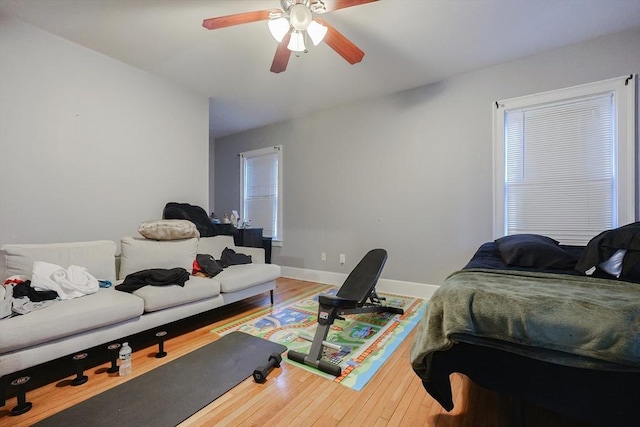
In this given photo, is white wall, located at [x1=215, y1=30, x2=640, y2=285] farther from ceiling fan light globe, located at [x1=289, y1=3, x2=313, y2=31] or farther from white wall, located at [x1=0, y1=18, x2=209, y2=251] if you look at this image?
ceiling fan light globe, located at [x1=289, y1=3, x2=313, y2=31]

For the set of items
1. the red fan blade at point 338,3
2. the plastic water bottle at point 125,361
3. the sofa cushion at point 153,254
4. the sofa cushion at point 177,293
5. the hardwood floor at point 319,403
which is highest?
the red fan blade at point 338,3

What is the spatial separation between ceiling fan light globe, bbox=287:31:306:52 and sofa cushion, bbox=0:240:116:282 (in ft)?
7.52

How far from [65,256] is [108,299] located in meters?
0.64

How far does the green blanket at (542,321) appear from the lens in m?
0.93

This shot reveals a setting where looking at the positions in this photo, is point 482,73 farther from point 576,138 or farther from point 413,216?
point 413,216

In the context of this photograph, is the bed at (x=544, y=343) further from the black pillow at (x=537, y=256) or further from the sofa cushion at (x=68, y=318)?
the sofa cushion at (x=68, y=318)

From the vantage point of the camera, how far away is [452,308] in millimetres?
1161

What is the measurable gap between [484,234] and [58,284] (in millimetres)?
3853

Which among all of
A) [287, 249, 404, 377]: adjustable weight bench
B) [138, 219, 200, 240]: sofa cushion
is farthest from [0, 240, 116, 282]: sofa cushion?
[287, 249, 404, 377]: adjustable weight bench

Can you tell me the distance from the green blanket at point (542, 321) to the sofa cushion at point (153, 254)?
92.4 inches

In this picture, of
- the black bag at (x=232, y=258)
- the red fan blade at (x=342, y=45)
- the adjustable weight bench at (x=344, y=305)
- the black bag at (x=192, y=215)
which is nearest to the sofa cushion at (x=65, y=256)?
the black bag at (x=192, y=215)

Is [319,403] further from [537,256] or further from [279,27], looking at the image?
[279,27]

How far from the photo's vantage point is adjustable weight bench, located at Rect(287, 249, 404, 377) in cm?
189

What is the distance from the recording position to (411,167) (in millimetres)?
3504
